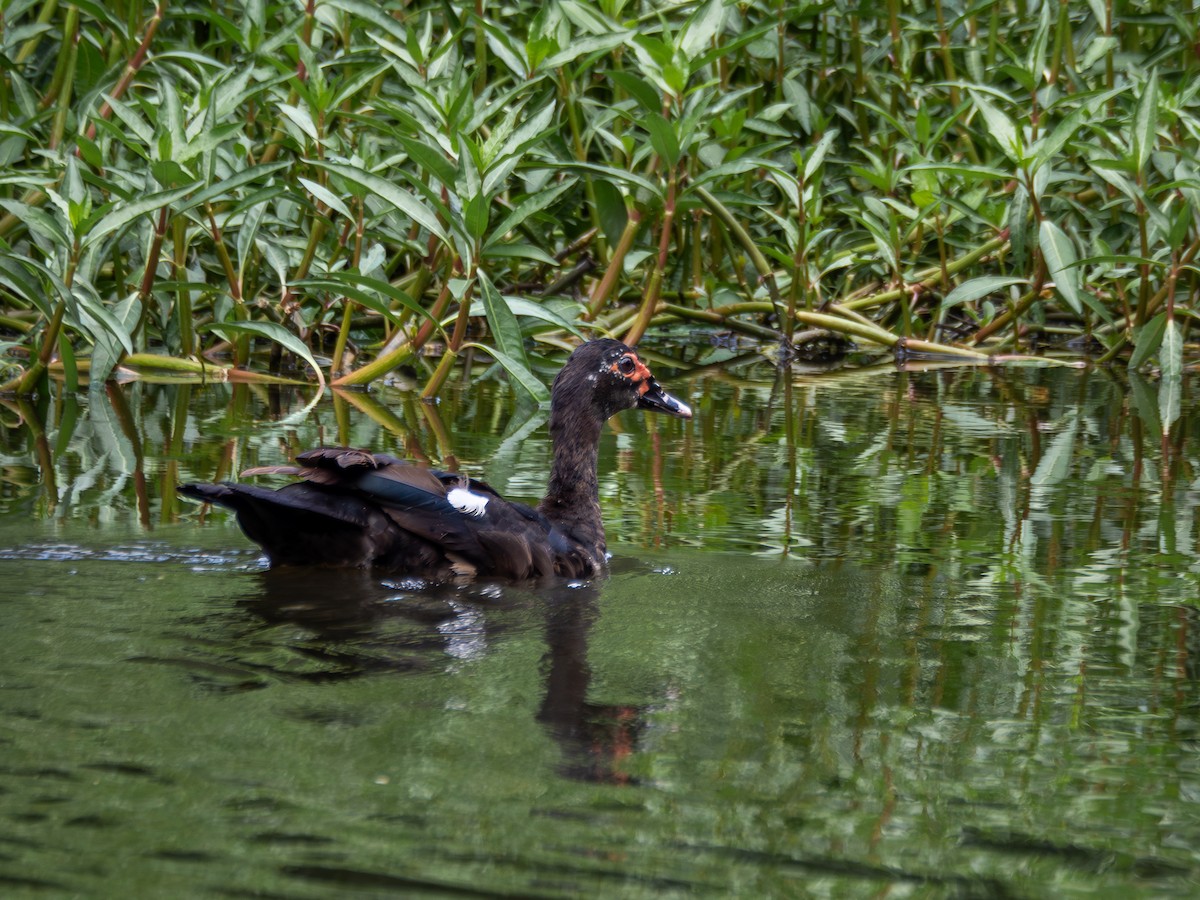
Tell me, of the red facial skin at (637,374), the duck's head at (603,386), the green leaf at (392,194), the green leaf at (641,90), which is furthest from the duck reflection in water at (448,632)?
the green leaf at (641,90)

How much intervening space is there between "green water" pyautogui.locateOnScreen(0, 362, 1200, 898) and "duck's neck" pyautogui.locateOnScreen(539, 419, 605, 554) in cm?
16

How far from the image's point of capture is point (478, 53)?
1076 centimetres

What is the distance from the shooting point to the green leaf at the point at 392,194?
25.7 ft

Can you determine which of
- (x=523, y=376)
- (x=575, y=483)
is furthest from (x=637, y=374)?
(x=523, y=376)

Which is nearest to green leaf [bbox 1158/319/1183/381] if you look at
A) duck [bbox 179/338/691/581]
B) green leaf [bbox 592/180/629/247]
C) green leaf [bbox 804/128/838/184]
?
green leaf [bbox 804/128/838/184]

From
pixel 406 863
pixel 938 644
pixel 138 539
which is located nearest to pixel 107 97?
pixel 138 539

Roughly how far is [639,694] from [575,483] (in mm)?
2120

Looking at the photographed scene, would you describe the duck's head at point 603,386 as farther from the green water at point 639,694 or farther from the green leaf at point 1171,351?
the green leaf at point 1171,351

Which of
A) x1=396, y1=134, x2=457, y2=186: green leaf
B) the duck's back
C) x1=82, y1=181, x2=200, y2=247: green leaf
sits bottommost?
the duck's back

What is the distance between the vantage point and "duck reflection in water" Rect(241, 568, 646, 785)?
143 inches

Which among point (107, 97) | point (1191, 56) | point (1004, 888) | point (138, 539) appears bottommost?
point (1004, 888)

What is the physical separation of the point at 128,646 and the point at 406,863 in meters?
1.67

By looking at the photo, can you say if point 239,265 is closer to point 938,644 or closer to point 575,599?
point 575,599

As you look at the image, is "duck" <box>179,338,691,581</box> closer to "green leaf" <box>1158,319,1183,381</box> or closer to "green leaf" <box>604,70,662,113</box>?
"green leaf" <box>604,70,662,113</box>
